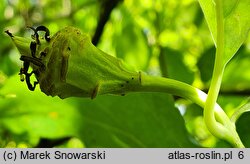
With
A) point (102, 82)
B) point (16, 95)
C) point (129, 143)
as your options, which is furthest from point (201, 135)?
point (102, 82)

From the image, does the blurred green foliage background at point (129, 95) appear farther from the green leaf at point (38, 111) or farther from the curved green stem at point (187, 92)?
the curved green stem at point (187, 92)

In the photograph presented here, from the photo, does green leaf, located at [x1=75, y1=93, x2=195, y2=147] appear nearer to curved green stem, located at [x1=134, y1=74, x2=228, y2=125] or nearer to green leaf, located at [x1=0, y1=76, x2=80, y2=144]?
green leaf, located at [x1=0, y1=76, x2=80, y2=144]

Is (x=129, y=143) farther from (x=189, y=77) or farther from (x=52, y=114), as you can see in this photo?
(x=189, y=77)

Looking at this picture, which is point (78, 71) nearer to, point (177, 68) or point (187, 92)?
point (187, 92)

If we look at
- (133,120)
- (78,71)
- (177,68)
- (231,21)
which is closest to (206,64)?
(177,68)

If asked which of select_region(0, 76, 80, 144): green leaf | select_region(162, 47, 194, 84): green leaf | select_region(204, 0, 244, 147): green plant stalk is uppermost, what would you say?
select_region(162, 47, 194, 84): green leaf

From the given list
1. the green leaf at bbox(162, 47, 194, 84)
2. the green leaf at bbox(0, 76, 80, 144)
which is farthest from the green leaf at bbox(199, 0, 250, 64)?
the green leaf at bbox(162, 47, 194, 84)

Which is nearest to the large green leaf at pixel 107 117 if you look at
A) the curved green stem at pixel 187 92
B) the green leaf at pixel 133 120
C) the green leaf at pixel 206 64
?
the green leaf at pixel 133 120
